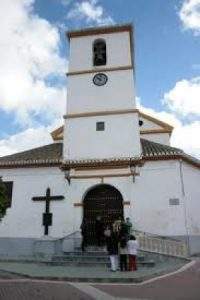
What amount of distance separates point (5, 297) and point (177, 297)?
11.3 ft

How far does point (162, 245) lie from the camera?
53.9 ft

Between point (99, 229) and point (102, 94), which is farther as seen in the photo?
point (102, 94)

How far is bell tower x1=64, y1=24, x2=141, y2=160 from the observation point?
19578mm

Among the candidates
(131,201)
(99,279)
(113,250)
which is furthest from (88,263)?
(131,201)

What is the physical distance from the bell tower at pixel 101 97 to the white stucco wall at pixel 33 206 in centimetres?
148

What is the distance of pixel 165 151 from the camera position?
19.0m

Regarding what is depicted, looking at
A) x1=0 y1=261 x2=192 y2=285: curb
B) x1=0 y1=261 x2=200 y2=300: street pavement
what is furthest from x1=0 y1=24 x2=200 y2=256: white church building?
x1=0 y1=261 x2=200 y2=300: street pavement

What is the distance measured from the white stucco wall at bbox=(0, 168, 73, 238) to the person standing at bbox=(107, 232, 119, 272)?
527cm

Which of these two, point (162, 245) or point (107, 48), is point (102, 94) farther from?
point (162, 245)

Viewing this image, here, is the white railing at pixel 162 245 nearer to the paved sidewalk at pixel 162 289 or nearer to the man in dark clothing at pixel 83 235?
the man in dark clothing at pixel 83 235

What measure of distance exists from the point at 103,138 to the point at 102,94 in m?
2.58

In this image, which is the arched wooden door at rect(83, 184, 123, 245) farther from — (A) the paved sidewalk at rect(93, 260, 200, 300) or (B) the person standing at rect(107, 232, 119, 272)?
(A) the paved sidewalk at rect(93, 260, 200, 300)

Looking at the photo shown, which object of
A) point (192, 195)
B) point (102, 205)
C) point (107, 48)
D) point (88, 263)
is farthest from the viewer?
point (107, 48)

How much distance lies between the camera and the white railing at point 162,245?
53.5 feet
